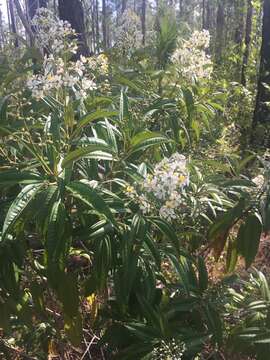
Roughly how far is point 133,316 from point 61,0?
434cm

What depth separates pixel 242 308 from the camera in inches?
88.3

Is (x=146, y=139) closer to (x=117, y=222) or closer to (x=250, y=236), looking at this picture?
(x=117, y=222)

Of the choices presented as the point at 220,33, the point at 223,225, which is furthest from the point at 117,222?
the point at 220,33

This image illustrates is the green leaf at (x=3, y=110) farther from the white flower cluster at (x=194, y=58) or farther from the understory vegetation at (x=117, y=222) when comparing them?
the white flower cluster at (x=194, y=58)

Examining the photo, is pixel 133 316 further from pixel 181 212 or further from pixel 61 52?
pixel 61 52

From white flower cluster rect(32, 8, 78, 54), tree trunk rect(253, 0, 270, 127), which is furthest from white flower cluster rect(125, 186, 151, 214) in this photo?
tree trunk rect(253, 0, 270, 127)

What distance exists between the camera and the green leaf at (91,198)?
145cm

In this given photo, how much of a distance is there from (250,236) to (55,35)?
1.30 metres

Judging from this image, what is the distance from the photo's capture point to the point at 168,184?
1598mm

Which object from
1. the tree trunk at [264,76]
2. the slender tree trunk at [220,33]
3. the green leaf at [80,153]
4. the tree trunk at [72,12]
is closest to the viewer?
the green leaf at [80,153]

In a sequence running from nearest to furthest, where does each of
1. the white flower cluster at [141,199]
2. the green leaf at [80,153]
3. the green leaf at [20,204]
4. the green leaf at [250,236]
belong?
1. the green leaf at [20,204]
2. the green leaf at [80,153]
3. the white flower cluster at [141,199]
4. the green leaf at [250,236]

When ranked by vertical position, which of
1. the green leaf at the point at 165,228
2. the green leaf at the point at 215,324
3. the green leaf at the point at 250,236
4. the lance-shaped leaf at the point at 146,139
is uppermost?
the lance-shaped leaf at the point at 146,139

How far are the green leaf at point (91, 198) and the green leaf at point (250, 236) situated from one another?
818 mm

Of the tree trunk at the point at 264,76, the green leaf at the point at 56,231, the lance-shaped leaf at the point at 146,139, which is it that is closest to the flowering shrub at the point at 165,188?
the lance-shaped leaf at the point at 146,139
